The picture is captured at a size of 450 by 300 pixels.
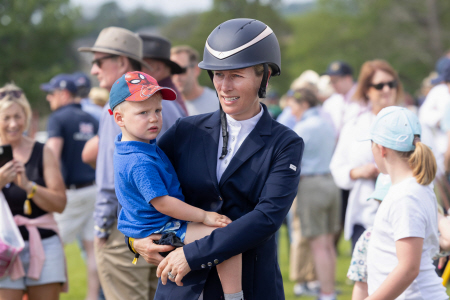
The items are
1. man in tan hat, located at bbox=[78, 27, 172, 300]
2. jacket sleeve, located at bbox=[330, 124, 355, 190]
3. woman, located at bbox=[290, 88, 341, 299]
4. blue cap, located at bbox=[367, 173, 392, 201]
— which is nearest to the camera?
blue cap, located at bbox=[367, 173, 392, 201]

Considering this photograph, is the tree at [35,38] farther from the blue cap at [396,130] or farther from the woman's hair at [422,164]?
the woman's hair at [422,164]

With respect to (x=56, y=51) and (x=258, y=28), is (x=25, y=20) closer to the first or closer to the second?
(x=56, y=51)

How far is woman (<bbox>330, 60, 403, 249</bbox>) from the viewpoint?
14.9 feet

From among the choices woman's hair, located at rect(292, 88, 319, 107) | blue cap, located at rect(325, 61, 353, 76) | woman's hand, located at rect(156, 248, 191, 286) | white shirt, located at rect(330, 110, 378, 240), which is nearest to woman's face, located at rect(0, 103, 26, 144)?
woman's hand, located at rect(156, 248, 191, 286)

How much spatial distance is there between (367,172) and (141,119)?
2.44m

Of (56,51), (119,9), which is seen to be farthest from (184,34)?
(119,9)

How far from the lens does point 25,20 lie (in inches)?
1663

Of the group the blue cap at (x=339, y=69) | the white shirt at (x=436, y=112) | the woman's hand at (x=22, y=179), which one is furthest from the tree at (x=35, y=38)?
the woman's hand at (x=22, y=179)

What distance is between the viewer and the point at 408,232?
9.14 ft

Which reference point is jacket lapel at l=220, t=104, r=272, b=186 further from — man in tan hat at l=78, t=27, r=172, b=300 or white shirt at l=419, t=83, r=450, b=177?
white shirt at l=419, t=83, r=450, b=177

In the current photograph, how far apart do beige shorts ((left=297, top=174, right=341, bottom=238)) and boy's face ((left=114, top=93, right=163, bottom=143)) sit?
13.7 ft

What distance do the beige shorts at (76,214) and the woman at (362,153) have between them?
11.4 feet

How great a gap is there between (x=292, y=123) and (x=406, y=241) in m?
5.51

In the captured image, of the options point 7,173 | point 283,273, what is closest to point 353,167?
point 7,173
